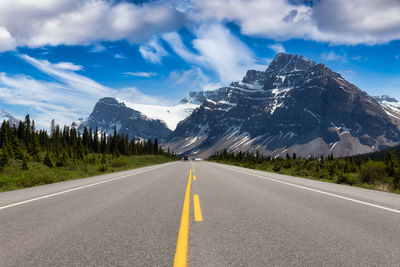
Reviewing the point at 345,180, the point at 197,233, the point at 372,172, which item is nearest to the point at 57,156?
the point at 345,180

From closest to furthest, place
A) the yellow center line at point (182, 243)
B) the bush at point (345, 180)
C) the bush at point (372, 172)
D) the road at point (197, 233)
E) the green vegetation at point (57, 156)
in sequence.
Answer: the yellow center line at point (182, 243), the road at point (197, 233), the green vegetation at point (57, 156), the bush at point (372, 172), the bush at point (345, 180)

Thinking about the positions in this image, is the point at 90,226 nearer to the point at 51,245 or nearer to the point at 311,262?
the point at 51,245

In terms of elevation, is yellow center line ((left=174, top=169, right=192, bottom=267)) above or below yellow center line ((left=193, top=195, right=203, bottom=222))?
above

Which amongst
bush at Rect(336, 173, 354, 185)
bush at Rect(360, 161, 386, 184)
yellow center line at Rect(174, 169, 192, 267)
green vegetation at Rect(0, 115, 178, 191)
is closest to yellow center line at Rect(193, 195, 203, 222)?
yellow center line at Rect(174, 169, 192, 267)

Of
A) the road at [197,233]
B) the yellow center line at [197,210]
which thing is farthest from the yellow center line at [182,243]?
the yellow center line at [197,210]

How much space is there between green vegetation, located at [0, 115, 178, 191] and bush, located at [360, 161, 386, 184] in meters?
18.1

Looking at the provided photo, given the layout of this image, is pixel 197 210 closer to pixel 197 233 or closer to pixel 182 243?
pixel 197 233

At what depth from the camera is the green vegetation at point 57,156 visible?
54.2 feet

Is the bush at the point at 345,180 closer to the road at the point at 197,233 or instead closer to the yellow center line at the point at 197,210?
the road at the point at 197,233

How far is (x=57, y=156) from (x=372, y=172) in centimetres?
4976

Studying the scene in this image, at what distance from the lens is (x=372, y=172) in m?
17.2

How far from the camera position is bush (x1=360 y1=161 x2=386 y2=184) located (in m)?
16.8

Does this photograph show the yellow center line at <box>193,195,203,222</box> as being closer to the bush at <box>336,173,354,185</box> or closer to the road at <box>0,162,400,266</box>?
the road at <box>0,162,400,266</box>

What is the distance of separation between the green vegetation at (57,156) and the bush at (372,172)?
59.4 feet
